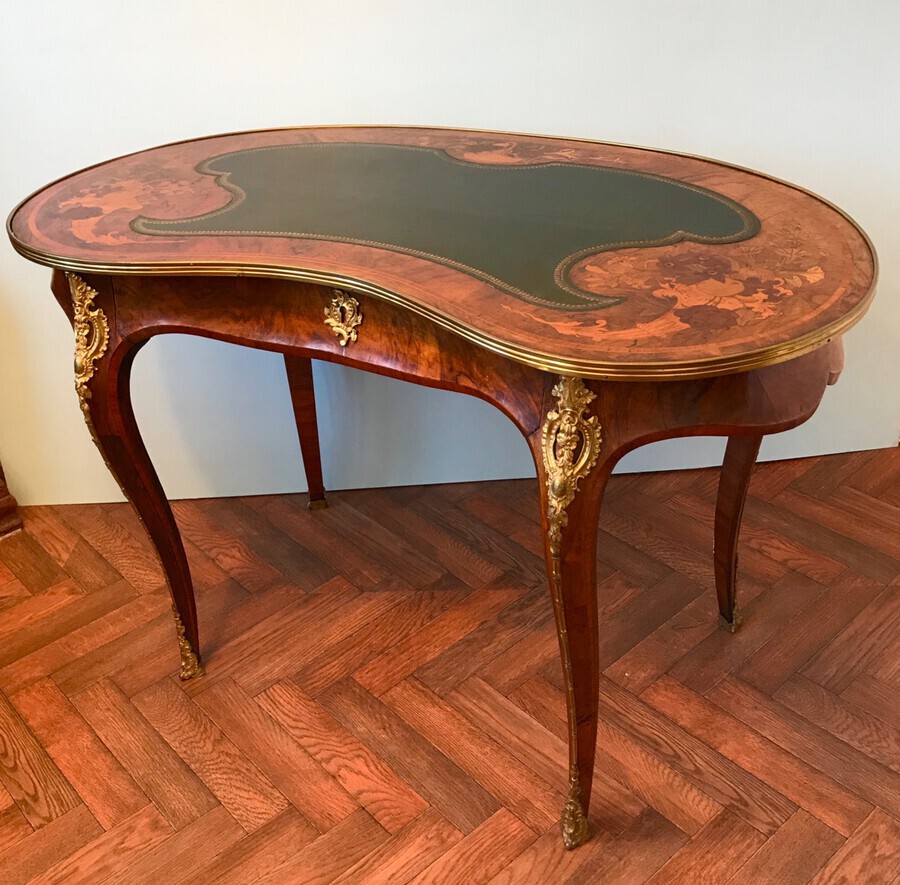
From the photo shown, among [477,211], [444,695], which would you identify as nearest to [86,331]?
[477,211]

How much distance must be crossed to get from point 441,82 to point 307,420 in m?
0.79

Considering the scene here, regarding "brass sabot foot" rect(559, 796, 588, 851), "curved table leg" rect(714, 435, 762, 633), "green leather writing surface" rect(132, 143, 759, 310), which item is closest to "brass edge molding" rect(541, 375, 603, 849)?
"green leather writing surface" rect(132, 143, 759, 310)

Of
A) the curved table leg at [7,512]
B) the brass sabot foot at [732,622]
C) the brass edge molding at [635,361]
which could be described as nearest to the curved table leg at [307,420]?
the curved table leg at [7,512]

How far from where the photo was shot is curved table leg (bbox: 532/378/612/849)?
46.3 inches

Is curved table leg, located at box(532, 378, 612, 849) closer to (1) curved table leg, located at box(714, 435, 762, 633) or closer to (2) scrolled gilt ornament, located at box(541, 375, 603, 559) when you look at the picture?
(2) scrolled gilt ornament, located at box(541, 375, 603, 559)

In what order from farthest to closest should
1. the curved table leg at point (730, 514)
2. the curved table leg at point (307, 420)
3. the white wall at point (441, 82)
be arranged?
the curved table leg at point (307, 420) < the white wall at point (441, 82) < the curved table leg at point (730, 514)

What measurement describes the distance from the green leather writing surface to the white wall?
1.10 ft

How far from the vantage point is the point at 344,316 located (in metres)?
1.38

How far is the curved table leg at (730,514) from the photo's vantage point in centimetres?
168

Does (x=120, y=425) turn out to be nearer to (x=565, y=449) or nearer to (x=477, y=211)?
(x=477, y=211)

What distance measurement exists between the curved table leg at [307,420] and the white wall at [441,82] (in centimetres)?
14

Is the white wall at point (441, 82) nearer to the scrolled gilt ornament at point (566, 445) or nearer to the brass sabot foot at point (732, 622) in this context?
the brass sabot foot at point (732, 622)

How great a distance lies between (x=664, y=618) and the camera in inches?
77.0

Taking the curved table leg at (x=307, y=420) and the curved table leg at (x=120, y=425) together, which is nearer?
the curved table leg at (x=120, y=425)
